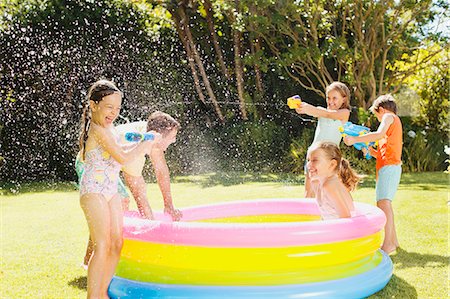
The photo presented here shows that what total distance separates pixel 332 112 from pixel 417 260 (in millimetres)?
1369

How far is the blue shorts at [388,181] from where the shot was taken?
4.77 m

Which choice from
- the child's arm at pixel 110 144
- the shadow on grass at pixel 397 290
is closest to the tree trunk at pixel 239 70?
the shadow on grass at pixel 397 290

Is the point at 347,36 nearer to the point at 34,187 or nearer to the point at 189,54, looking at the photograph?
the point at 189,54

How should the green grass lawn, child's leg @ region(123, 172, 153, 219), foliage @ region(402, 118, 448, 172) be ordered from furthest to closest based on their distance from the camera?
foliage @ region(402, 118, 448, 172) < child's leg @ region(123, 172, 153, 219) < the green grass lawn

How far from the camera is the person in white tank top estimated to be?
487cm

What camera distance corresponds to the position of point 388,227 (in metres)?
4.89

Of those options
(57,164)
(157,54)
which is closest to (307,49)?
(157,54)

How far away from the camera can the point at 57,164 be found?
452 inches

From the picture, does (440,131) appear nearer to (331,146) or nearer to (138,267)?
(331,146)

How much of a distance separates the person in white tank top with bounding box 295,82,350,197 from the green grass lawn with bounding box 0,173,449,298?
1.16 metres

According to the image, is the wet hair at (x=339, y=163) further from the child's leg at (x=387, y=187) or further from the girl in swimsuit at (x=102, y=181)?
the girl in swimsuit at (x=102, y=181)

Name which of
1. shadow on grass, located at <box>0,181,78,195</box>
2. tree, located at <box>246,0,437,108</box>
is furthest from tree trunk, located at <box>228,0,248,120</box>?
shadow on grass, located at <box>0,181,78,195</box>

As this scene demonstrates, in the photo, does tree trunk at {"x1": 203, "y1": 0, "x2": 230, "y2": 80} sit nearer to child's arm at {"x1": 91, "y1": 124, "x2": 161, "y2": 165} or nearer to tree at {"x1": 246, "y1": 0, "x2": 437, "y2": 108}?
tree at {"x1": 246, "y1": 0, "x2": 437, "y2": 108}

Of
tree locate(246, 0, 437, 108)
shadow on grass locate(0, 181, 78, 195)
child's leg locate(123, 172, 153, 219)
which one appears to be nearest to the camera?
child's leg locate(123, 172, 153, 219)
